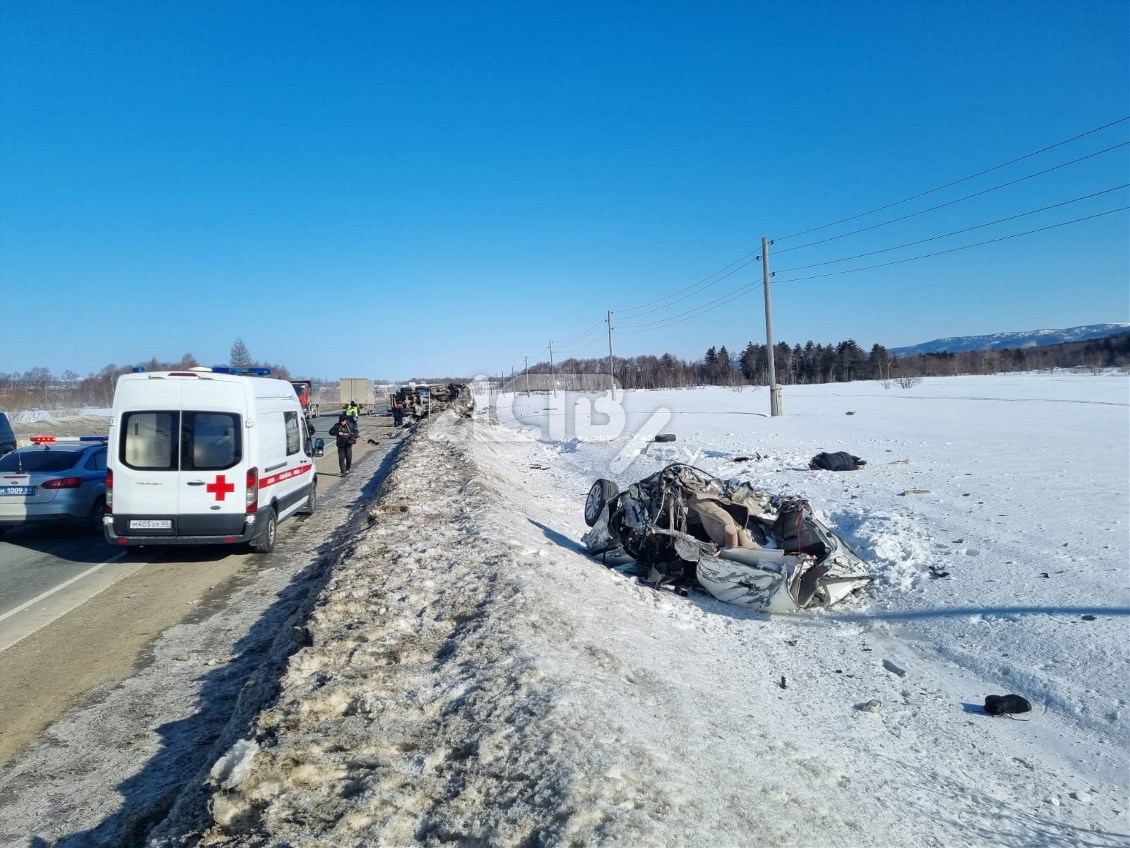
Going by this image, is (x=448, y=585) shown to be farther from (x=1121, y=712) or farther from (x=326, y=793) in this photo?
(x=1121, y=712)

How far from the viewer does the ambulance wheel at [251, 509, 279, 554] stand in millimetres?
10078

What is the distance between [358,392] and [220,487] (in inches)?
2265

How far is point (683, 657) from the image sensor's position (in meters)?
6.29

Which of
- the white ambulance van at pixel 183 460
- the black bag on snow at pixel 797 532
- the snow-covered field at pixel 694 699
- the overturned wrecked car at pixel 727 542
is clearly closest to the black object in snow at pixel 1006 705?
the snow-covered field at pixel 694 699

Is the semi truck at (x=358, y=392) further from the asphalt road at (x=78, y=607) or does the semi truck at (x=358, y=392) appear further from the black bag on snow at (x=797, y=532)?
the black bag on snow at (x=797, y=532)

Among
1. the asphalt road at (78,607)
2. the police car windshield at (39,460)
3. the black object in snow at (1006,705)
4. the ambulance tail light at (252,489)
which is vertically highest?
the police car windshield at (39,460)

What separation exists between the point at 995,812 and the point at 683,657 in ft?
8.81

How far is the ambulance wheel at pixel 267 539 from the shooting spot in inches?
397

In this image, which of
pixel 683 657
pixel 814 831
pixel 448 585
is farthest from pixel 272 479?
pixel 814 831

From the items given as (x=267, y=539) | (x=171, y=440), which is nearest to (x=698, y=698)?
(x=267, y=539)

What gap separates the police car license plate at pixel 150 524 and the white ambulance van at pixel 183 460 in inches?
0.5

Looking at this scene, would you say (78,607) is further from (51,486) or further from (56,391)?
(56,391)

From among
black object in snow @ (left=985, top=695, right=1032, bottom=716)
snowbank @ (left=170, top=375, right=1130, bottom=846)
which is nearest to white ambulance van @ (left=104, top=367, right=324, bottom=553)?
snowbank @ (left=170, top=375, right=1130, bottom=846)

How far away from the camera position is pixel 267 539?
33.7 ft
